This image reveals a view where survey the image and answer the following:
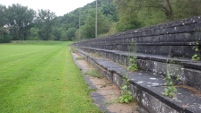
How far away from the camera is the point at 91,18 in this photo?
61750mm

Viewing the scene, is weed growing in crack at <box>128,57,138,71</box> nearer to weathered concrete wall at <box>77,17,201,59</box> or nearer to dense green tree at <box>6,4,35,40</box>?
weathered concrete wall at <box>77,17,201,59</box>

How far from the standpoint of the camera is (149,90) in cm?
217

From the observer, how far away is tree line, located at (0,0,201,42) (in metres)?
23.0

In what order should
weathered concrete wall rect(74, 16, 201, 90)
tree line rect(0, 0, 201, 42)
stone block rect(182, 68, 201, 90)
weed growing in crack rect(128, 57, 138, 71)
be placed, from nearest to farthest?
stone block rect(182, 68, 201, 90), weathered concrete wall rect(74, 16, 201, 90), weed growing in crack rect(128, 57, 138, 71), tree line rect(0, 0, 201, 42)

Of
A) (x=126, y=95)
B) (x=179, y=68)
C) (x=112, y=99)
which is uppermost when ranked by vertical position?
(x=179, y=68)

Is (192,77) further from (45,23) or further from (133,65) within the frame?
(45,23)

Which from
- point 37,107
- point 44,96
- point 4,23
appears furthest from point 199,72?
point 4,23

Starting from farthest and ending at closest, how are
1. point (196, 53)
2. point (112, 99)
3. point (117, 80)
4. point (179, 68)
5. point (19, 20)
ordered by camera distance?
1. point (19, 20)
2. point (117, 80)
3. point (112, 99)
4. point (196, 53)
5. point (179, 68)

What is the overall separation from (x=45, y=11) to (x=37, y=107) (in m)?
105

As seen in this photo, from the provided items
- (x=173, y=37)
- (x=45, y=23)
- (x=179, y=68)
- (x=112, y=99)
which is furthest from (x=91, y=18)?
(x=179, y=68)

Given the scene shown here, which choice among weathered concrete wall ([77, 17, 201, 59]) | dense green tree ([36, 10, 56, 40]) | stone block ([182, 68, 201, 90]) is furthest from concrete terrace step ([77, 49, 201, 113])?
dense green tree ([36, 10, 56, 40])

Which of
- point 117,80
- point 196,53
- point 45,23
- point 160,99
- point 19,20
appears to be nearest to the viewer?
point 160,99

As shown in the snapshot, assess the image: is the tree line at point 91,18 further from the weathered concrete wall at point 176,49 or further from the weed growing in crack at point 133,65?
the weed growing in crack at point 133,65

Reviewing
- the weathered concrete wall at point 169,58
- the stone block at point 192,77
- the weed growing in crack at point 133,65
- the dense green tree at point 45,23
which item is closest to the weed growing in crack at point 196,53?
the weathered concrete wall at point 169,58
